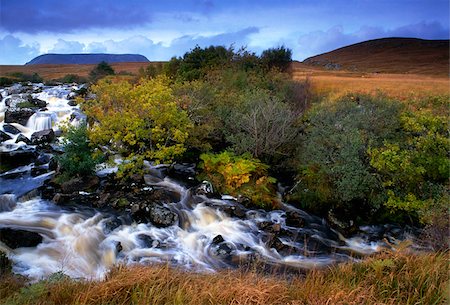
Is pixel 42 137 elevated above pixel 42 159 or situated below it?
above

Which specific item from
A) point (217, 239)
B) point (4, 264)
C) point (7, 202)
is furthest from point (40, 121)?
point (217, 239)

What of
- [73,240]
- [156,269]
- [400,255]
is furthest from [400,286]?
[73,240]

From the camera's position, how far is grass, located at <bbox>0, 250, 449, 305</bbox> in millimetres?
5262

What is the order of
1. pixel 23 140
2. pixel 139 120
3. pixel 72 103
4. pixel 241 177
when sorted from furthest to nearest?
pixel 72 103, pixel 23 140, pixel 241 177, pixel 139 120

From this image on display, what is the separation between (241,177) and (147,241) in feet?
18.5

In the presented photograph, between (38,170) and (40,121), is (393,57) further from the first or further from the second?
(38,170)

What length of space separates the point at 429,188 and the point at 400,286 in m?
9.34

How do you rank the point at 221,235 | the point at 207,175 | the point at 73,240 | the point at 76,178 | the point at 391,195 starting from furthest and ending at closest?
the point at 207,175 → the point at 76,178 → the point at 391,195 → the point at 221,235 → the point at 73,240

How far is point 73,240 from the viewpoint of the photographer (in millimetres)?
11797

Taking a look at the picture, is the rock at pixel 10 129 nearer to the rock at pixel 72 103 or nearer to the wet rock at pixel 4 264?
the rock at pixel 72 103

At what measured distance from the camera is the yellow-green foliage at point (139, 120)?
14.9 meters

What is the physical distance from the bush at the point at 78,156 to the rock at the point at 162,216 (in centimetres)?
413

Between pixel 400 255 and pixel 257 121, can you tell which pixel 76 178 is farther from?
pixel 400 255

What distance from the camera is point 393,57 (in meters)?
75.0
